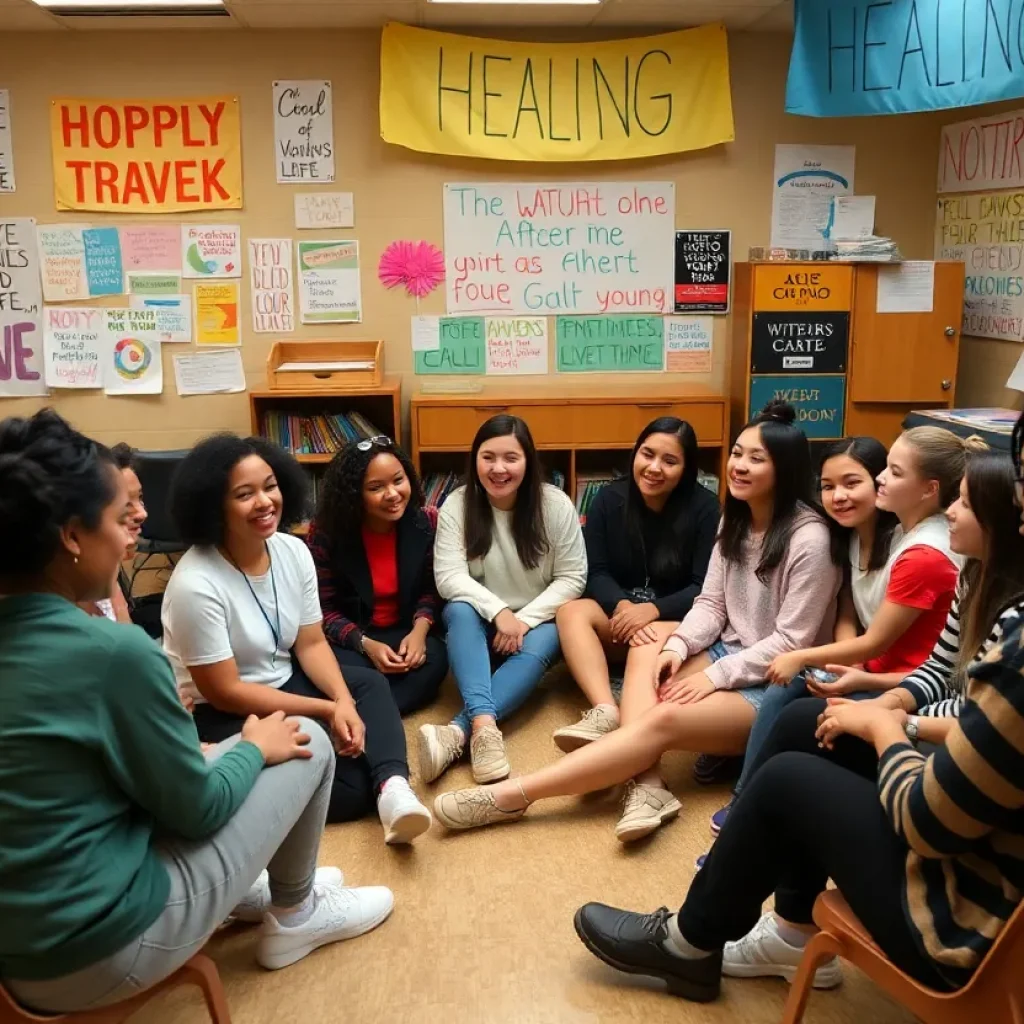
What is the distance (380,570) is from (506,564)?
0.39 m

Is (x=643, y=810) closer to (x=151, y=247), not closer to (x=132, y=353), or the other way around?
(x=132, y=353)

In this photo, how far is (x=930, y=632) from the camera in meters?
2.18

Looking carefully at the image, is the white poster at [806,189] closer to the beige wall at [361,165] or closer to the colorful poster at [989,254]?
the beige wall at [361,165]

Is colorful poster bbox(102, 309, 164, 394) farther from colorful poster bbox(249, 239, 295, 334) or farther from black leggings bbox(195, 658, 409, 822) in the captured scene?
black leggings bbox(195, 658, 409, 822)

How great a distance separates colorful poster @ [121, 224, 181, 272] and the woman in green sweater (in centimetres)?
302

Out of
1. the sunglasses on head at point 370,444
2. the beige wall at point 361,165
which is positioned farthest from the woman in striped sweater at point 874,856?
the beige wall at point 361,165

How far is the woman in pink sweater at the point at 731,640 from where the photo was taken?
2.28 meters

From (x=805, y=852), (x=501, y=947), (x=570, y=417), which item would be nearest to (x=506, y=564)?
(x=570, y=417)

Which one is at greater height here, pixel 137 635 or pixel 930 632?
pixel 137 635

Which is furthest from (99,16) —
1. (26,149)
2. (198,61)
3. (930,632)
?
(930,632)

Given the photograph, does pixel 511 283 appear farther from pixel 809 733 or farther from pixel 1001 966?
pixel 1001 966

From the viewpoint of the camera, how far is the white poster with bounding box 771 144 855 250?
13.8ft

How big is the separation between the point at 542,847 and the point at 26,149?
352 cm

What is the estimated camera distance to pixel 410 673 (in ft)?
9.42
